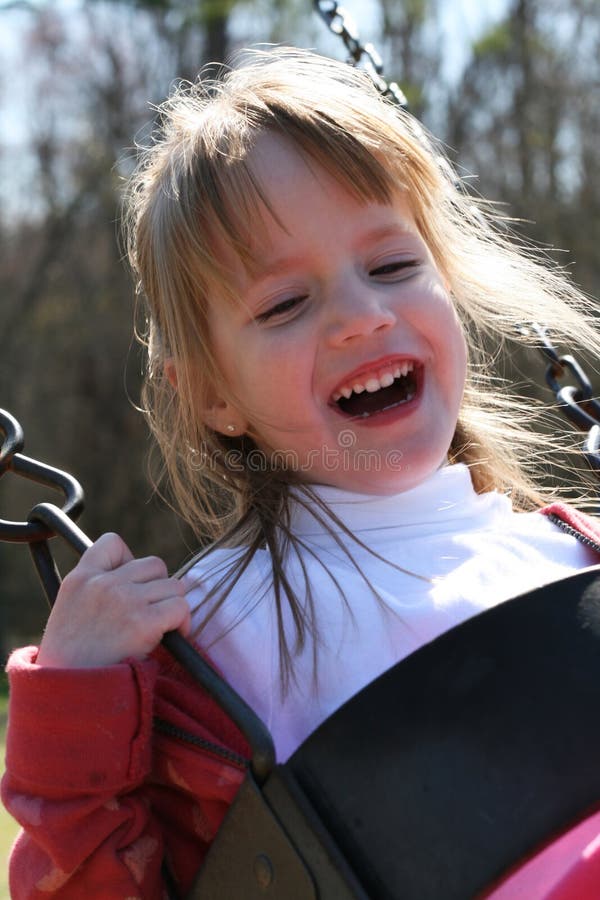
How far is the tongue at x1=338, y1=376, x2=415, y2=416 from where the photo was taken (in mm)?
1245

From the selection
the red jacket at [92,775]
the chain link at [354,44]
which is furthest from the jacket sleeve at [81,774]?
the chain link at [354,44]

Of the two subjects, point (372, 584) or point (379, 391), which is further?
point (379, 391)

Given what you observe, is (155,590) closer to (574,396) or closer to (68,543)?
(68,543)

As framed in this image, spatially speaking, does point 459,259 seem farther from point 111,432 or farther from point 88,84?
point 88,84

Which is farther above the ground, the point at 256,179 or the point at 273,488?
the point at 256,179

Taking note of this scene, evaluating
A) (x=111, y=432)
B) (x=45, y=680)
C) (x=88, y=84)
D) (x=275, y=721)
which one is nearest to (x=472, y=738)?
(x=275, y=721)

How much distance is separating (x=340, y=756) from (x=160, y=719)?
0.77 ft

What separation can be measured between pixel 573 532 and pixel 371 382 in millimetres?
297

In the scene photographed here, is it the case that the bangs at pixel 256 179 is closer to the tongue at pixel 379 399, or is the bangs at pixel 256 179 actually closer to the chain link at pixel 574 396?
the tongue at pixel 379 399

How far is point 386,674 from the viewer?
2.94ft

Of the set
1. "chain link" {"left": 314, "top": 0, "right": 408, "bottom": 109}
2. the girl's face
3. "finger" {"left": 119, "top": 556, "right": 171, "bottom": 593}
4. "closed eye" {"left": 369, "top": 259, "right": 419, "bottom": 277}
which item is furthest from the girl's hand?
"chain link" {"left": 314, "top": 0, "right": 408, "bottom": 109}

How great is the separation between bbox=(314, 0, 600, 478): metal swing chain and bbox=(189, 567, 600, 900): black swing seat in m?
0.64

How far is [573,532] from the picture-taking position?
1.29 meters

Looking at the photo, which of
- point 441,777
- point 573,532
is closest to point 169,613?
point 441,777
